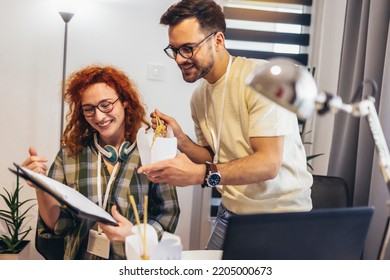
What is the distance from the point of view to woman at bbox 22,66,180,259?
5.33ft

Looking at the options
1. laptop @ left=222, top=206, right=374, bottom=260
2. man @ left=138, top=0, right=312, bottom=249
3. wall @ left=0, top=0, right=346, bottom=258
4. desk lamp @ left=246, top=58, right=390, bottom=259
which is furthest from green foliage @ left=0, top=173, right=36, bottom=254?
desk lamp @ left=246, top=58, right=390, bottom=259

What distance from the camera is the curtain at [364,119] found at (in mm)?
A: 2053

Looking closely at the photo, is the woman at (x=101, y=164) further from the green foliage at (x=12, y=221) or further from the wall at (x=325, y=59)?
the wall at (x=325, y=59)

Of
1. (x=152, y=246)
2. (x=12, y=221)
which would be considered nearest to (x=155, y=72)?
(x=12, y=221)

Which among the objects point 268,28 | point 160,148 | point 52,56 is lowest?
point 160,148

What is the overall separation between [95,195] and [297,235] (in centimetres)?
87

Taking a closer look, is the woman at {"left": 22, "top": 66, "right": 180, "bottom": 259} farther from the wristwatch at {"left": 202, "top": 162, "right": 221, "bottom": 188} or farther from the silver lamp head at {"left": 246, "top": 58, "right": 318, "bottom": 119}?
the silver lamp head at {"left": 246, "top": 58, "right": 318, "bottom": 119}

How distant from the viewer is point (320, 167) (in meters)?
2.91

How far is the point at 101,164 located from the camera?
1.71 meters

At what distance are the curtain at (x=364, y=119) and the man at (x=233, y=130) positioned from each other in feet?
1.86

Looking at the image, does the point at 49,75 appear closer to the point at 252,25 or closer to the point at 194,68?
the point at 252,25

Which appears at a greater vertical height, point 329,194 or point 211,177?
point 211,177

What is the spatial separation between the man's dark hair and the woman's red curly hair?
305mm

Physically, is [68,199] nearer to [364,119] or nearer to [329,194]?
[329,194]
